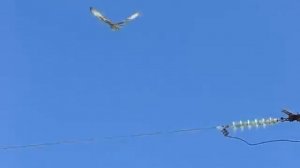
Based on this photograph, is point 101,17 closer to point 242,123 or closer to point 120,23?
point 120,23

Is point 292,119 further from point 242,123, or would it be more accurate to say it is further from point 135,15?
point 135,15

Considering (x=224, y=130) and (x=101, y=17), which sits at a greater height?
(x=101, y=17)

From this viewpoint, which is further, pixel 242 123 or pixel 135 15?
pixel 135 15

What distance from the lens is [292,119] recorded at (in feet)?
113

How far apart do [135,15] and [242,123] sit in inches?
341

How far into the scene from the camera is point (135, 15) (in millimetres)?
39438

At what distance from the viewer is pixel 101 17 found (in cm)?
3941

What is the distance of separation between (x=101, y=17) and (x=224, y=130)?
8928 mm

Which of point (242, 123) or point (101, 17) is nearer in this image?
point (242, 123)

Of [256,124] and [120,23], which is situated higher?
[120,23]

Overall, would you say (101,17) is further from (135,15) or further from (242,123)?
(242,123)

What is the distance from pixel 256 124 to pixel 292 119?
1670 mm

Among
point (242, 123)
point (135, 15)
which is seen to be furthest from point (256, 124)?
point (135, 15)

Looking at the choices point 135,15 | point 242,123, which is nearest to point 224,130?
point 242,123
